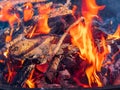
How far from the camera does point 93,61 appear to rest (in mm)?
2846

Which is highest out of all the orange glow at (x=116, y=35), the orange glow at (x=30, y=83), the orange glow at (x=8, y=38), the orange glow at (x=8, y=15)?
the orange glow at (x=8, y=15)

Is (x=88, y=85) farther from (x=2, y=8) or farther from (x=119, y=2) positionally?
(x=2, y=8)

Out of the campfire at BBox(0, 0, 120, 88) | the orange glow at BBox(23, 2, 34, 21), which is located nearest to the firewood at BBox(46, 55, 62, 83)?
the campfire at BBox(0, 0, 120, 88)

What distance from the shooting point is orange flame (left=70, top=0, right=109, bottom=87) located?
2.79 meters

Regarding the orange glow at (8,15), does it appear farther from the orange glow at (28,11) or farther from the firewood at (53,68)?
the firewood at (53,68)

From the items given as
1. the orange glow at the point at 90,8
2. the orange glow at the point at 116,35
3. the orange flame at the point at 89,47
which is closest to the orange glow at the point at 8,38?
the orange flame at the point at 89,47

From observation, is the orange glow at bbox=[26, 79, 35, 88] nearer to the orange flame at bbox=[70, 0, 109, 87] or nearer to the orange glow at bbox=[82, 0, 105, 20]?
the orange flame at bbox=[70, 0, 109, 87]

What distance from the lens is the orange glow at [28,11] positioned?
3.39 meters

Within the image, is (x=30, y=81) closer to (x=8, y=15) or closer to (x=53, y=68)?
(x=53, y=68)

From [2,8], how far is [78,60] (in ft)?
4.99

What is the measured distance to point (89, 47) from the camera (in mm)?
2939

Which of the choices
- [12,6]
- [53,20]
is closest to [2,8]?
[12,6]

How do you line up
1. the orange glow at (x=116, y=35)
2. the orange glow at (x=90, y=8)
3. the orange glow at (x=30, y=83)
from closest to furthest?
the orange glow at (x=30, y=83)
the orange glow at (x=116, y=35)
the orange glow at (x=90, y=8)

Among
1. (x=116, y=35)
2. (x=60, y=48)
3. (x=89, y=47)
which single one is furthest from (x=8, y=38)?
(x=116, y=35)
